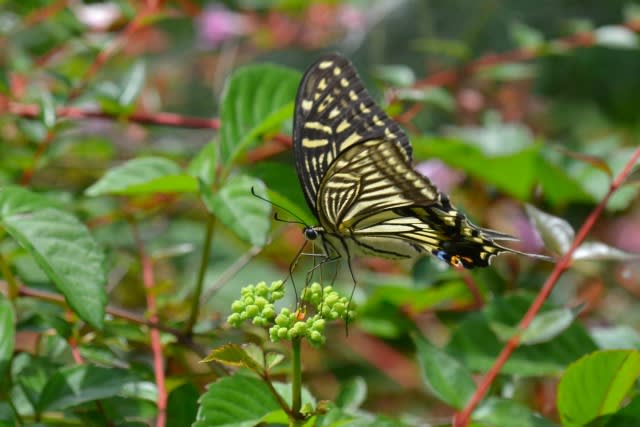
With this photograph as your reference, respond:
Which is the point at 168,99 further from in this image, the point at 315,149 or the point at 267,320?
the point at 267,320

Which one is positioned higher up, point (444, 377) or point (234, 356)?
point (234, 356)

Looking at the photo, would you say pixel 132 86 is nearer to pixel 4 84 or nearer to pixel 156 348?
pixel 4 84

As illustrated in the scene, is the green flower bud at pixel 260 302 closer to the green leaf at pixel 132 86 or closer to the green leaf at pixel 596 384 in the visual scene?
the green leaf at pixel 596 384

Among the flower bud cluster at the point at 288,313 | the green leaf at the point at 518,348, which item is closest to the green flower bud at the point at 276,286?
the flower bud cluster at the point at 288,313

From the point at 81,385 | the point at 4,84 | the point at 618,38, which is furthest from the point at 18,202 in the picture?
the point at 618,38

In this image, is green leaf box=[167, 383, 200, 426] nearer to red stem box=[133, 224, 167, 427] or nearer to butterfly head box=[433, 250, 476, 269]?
red stem box=[133, 224, 167, 427]

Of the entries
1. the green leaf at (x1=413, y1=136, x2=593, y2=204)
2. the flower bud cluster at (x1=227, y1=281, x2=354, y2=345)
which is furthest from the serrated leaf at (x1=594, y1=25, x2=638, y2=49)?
the flower bud cluster at (x1=227, y1=281, x2=354, y2=345)
